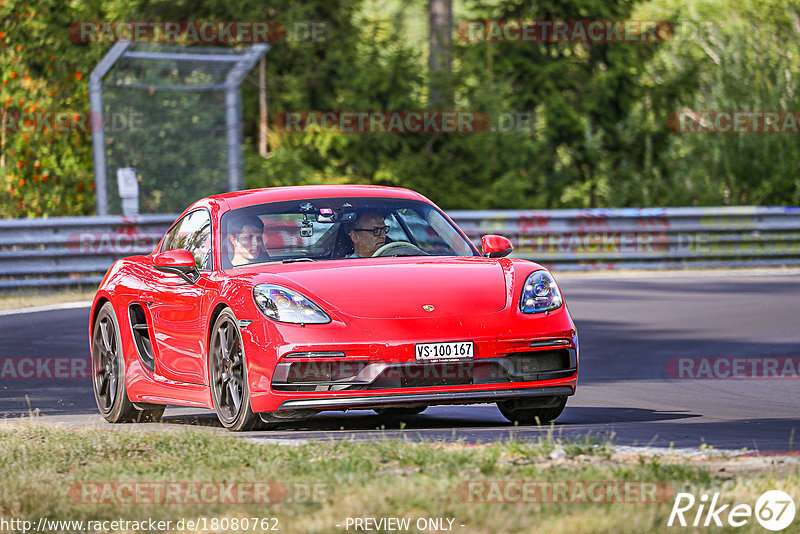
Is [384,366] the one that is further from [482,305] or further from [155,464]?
[155,464]

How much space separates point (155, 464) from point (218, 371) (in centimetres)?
175

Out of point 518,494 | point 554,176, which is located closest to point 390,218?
point 518,494

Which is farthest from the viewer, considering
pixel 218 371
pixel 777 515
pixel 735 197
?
pixel 735 197

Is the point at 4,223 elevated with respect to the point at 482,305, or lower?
lower

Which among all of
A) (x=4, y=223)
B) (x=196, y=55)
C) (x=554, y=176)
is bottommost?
(x=554, y=176)

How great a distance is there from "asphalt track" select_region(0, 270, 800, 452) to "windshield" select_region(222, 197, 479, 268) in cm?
103

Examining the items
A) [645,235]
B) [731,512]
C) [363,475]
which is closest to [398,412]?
[363,475]

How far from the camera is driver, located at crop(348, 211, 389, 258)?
953 centimetres

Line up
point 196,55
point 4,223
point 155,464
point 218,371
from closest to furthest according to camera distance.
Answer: point 155,464, point 218,371, point 4,223, point 196,55

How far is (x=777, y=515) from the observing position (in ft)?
18.3

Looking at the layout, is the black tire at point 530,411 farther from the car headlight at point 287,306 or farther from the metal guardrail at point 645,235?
the metal guardrail at point 645,235

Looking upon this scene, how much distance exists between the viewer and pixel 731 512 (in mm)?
5621

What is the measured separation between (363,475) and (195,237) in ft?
12.9

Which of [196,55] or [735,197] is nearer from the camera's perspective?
[196,55]
